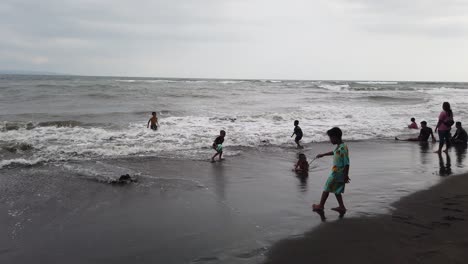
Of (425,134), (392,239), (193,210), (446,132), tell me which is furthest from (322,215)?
(425,134)

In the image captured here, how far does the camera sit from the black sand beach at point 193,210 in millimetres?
4105

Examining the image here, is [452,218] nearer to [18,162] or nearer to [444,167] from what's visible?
[444,167]

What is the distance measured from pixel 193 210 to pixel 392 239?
2.85 meters

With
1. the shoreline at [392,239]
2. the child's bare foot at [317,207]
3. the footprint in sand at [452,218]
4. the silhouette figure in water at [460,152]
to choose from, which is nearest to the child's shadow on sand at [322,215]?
the child's bare foot at [317,207]

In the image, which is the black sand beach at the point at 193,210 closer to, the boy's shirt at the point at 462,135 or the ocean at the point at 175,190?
the ocean at the point at 175,190

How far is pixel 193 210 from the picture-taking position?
5434 millimetres

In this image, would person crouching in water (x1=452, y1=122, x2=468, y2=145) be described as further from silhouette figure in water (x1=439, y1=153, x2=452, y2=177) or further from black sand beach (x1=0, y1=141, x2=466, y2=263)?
black sand beach (x1=0, y1=141, x2=466, y2=263)

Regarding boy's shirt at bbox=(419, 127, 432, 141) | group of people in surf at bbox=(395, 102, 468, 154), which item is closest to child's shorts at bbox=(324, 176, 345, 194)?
group of people in surf at bbox=(395, 102, 468, 154)

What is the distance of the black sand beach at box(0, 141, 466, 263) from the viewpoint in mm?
4105

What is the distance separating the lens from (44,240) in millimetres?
4406

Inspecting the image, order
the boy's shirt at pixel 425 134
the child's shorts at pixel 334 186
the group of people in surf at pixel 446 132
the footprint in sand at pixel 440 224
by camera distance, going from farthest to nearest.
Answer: the boy's shirt at pixel 425 134
the group of people in surf at pixel 446 132
the child's shorts at pixel 334 186
the footprint in sand at pixel 440 224

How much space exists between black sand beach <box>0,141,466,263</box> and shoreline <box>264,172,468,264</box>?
0.03m

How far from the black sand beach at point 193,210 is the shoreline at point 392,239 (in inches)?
1.1

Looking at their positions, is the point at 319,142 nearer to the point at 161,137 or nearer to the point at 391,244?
the point at 161,137
